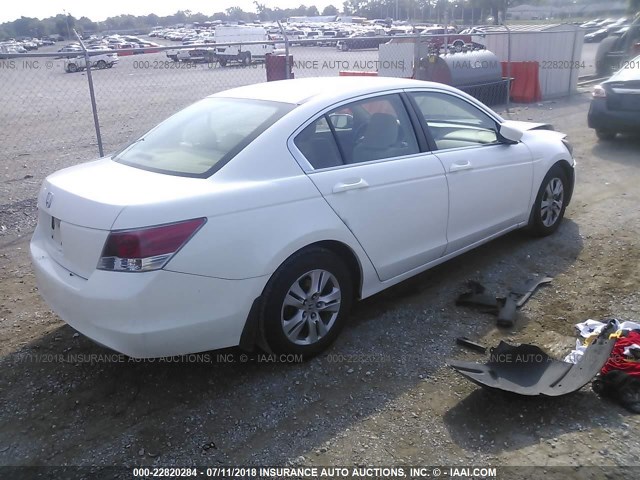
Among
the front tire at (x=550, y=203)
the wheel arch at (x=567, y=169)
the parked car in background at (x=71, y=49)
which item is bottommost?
the front tire at (x=550, y=203)

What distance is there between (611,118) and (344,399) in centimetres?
776

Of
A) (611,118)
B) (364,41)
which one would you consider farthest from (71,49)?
(611,118)

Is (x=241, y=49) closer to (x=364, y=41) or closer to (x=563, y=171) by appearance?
(x=364, y=41)

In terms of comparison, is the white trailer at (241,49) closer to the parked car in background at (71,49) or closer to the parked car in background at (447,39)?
the parked car in background at (71,49)

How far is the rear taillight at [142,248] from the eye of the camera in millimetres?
2887

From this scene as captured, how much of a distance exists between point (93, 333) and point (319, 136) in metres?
1.77

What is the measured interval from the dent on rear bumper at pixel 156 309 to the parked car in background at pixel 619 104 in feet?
25.6

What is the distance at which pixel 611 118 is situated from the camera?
356 inches

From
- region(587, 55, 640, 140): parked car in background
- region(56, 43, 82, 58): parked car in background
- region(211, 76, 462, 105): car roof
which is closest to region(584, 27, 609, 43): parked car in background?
region(56, 43, 82, 58): parked car in background

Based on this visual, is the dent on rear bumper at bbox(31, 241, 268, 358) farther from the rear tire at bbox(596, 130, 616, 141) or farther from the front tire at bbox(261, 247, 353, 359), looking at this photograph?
the rear tire at bbox(596, 130, 616, 141)

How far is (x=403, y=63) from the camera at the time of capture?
12969 millimetres

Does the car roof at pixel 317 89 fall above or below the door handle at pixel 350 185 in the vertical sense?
above

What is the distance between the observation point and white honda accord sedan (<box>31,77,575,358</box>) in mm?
2957

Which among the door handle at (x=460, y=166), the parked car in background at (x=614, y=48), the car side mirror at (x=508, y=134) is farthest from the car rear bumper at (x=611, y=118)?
the parked car in background at (x=614, y=48)
